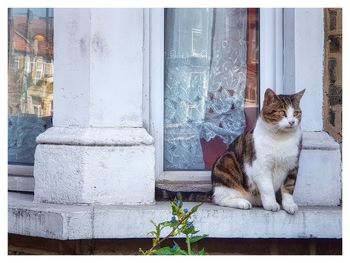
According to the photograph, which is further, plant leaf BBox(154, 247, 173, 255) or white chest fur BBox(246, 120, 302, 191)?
white chest fur BBox(246, 120, 302, 191)

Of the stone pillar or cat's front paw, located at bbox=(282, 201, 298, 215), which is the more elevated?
the stone pillar

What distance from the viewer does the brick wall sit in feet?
12.3

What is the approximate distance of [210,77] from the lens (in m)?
3.95

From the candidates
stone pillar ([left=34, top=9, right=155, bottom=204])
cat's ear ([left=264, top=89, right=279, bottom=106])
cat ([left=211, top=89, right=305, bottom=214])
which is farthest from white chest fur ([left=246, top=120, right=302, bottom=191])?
stone pillar ([left=34, top=9, right=155, bottom=204])

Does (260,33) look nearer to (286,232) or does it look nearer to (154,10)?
(154,10)

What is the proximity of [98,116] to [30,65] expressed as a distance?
2.21 ft

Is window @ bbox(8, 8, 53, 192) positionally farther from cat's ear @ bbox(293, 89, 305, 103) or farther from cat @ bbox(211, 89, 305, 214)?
cat's ear @ bbox(293, 89, 305, 103)

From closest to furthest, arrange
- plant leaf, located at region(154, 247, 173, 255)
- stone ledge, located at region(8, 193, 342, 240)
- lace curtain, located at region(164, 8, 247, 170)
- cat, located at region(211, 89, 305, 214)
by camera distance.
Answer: plant leaf, located at region(154, 247, 173, 255) < stone ledge, located at region(8, 193, 342, 240) < cat, located at region(211, 89, 305, 214) < lace curtain, located at region(164, 8, 247, 170)

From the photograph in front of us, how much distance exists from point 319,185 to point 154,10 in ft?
4.27

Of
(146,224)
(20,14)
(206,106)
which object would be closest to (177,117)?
(206,106)

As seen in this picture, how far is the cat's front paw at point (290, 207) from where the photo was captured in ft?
11.6

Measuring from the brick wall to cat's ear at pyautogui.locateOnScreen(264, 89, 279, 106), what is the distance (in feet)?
1.22

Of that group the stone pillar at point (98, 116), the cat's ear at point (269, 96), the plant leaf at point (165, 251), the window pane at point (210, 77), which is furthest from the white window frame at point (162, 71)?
the plant leaf at point (165, 251)

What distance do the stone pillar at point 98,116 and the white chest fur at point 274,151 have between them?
55cm
